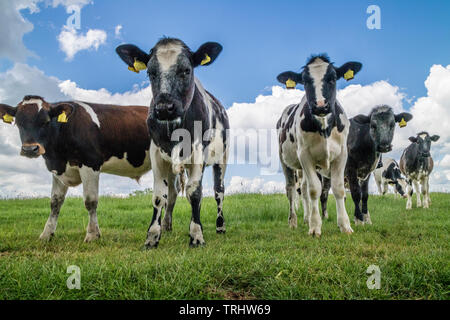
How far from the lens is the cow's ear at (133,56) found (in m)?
6.16

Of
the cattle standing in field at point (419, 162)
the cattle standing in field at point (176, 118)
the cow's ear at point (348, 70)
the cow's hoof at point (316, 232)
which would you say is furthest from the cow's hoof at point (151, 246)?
the cattle standing in field at point (419, 162)

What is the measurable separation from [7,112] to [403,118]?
366 inches

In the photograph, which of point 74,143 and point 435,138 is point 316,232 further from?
point 435,138

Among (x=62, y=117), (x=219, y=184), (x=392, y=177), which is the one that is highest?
(x=62, y=117)

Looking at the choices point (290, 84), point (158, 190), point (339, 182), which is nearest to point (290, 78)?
point (290, 84)

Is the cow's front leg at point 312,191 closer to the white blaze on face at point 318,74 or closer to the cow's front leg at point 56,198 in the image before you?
the white blaze on face at point 318,74

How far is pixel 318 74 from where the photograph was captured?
6746 millimetres

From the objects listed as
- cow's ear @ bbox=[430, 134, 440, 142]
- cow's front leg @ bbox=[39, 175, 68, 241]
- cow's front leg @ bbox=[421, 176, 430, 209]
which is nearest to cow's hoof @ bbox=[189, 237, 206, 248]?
cow's front leg @ bbox=[39, 175, 68, 241]

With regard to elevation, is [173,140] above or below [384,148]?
below

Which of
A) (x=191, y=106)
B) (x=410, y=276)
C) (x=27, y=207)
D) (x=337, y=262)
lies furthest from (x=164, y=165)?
(x=27, y=207)

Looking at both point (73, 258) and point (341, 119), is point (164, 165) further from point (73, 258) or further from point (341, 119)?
point (341, 119)

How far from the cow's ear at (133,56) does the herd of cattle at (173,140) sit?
0.02 m

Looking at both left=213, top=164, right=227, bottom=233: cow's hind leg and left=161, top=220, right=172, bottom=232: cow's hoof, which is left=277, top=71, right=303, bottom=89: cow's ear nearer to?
left=213, top=164, right=227, bottom=233: cow's hind leg

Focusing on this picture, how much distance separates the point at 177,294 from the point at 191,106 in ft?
11.0
